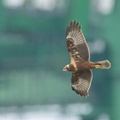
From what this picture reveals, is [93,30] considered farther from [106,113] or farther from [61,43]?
[106,113]

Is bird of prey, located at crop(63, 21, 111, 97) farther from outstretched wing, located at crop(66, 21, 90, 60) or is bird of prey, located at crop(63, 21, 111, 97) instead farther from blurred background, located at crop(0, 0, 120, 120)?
blurred background, located at crop(0, 0, 120, 120)

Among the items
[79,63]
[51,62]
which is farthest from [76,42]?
[51,62]

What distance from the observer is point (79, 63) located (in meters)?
5.51

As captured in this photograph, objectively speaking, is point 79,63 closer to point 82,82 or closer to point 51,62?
point 82,82

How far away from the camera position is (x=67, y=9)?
20188 mm

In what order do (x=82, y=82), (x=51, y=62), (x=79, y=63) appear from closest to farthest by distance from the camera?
(x=79, y=63) → (x=82, y=82) → (x=51, y=62)

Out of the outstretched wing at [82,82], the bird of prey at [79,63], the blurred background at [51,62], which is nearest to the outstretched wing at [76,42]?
the bird of prey at [79,63]

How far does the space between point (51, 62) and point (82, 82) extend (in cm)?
1519

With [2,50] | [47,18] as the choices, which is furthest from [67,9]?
[2,50]

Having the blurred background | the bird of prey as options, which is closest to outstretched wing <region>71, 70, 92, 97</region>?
the bird of prey

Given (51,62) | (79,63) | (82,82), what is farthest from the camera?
(51,62)

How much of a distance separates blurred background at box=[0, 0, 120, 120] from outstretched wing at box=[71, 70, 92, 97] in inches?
509

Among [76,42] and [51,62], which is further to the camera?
[51,62]

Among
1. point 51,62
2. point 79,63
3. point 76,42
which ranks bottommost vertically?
point 79,63
